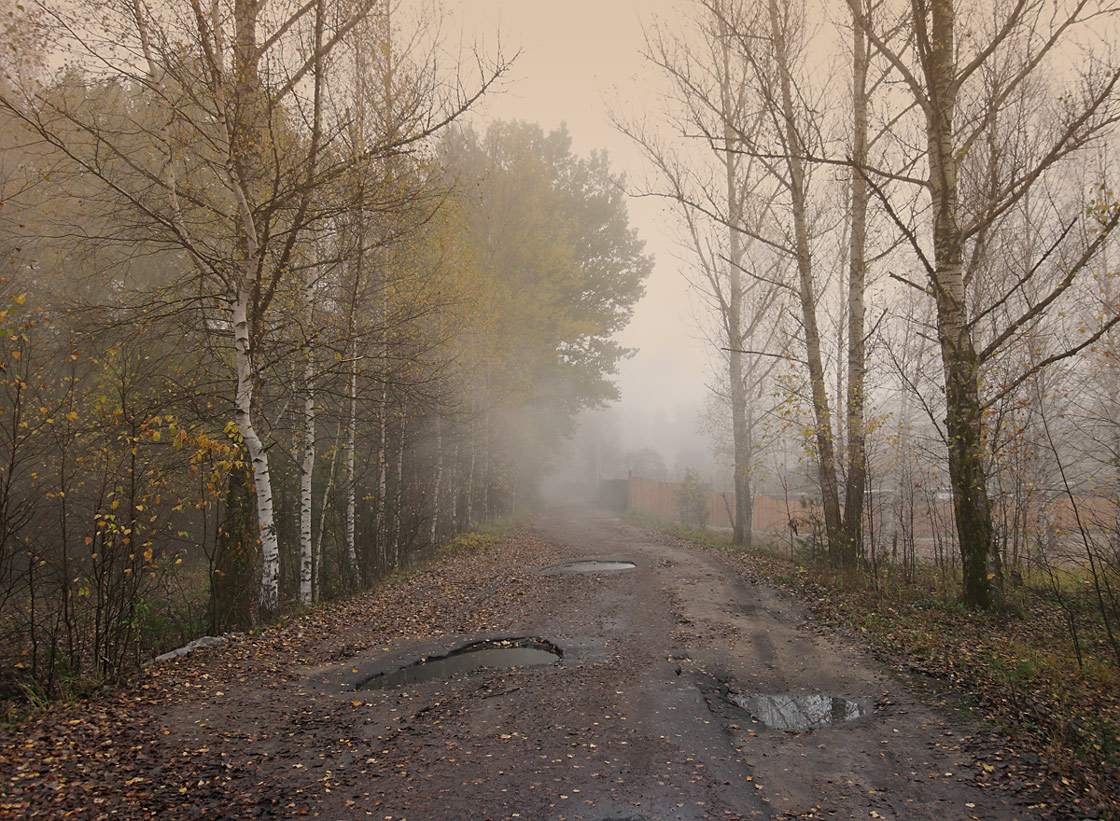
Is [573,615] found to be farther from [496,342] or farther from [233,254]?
[496,342]

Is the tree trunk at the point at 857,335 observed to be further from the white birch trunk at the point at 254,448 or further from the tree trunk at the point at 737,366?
the white birch trunk at the point at 254,448

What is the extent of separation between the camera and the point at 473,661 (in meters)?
6.22

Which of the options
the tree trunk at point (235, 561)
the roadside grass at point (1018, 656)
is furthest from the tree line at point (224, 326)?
the roadside grass at point (1018, 656)

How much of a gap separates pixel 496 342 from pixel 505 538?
5.93 metres

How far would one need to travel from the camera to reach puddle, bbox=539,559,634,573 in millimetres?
11251

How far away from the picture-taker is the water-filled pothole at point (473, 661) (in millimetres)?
5734

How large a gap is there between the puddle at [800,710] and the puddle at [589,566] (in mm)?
6120

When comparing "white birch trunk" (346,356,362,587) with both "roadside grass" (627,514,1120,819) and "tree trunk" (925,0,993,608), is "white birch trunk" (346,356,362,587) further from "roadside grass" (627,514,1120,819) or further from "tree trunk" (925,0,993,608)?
"tree trunk" (925,0,993,608)

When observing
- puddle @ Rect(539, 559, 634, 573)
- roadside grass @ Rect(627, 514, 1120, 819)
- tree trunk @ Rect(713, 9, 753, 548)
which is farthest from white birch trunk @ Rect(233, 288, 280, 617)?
tree trunk @ Rect(713, 9, 753, 548)

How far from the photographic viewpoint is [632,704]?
4.87 m

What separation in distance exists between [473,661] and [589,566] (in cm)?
582

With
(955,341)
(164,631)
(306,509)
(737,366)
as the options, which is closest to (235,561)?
(164,631)

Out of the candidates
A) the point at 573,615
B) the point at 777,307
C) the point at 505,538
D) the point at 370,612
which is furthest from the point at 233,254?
the point at 777,307

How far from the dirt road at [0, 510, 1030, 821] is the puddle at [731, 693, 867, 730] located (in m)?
0.02
